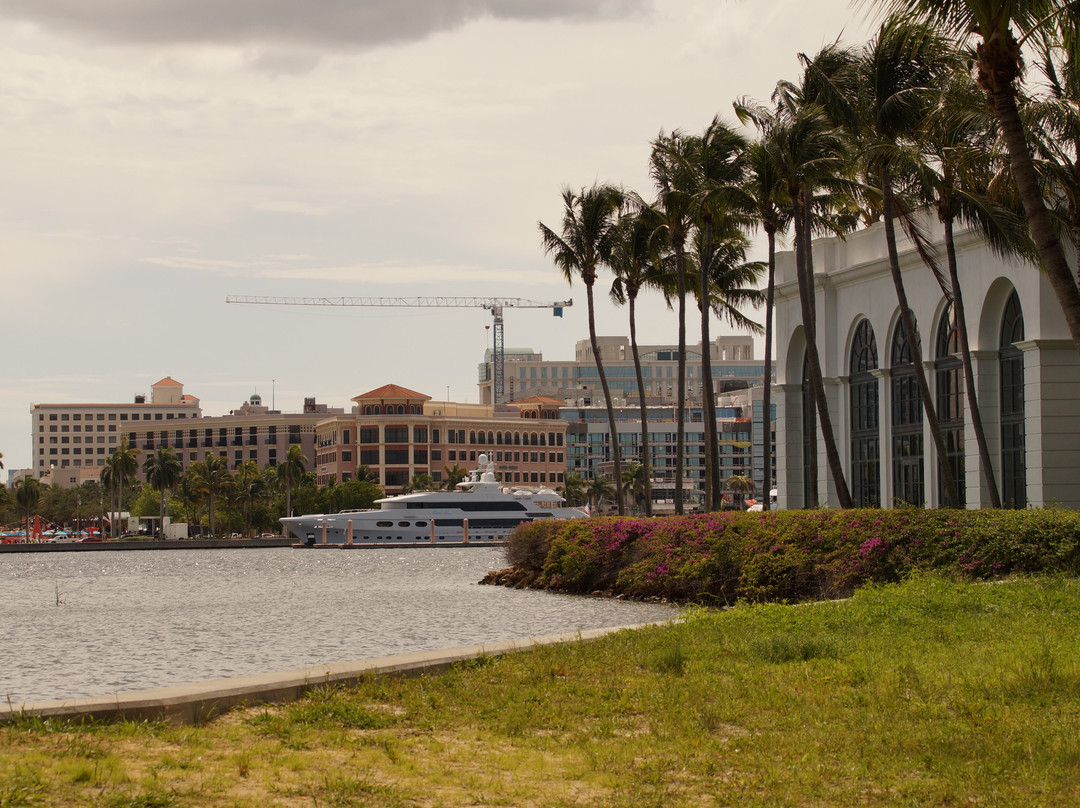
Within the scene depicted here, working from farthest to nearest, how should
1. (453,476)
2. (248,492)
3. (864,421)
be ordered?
1. (453,476)
2. (248,492)
3. (864,421)

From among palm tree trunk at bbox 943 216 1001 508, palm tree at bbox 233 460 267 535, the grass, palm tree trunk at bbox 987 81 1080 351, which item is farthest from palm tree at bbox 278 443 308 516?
the grass

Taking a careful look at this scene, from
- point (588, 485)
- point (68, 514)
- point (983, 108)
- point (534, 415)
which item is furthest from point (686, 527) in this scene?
point (68, 514)

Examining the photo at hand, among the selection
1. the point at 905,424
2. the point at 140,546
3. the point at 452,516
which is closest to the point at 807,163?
the point at 905,424

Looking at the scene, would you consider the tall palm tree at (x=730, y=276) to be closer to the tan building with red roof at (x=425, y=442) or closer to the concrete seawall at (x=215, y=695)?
the concrete seawall at (x=215, y=695)

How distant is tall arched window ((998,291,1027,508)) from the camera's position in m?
37.1

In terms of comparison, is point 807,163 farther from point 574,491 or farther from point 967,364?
point 574,491

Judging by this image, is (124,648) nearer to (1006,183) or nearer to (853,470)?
(1006,183)

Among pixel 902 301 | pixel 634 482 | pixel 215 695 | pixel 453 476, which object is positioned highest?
pixel 902 301

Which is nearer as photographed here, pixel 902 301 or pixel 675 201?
pixel 902 301

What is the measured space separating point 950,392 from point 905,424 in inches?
110

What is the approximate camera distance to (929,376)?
40.9m

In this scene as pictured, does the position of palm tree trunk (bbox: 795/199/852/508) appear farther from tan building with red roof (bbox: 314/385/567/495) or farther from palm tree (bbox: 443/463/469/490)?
tan building with red roof (bbox: 314/385/567/495)

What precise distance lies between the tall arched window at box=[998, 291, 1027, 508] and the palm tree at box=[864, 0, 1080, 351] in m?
22.6

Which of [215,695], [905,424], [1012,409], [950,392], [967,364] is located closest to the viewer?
[215,695]
